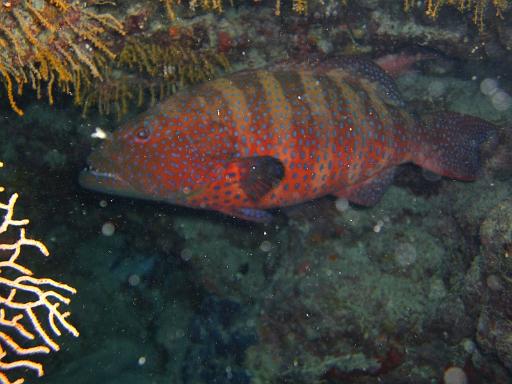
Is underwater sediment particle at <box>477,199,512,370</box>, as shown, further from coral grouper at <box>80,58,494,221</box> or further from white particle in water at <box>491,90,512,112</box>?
white particle in water at <box>491,90,512,112</box>

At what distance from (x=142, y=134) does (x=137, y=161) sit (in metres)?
0.30

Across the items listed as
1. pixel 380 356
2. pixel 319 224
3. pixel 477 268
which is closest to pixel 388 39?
pixel 319 224

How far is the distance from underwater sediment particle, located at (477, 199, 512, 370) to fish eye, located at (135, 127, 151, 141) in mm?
3958

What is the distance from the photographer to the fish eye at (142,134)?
174 inches

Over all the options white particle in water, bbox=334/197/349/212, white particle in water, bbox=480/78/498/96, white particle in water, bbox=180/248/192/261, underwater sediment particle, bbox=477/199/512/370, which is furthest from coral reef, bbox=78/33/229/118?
white particle in water, bbox=480/78/498/96

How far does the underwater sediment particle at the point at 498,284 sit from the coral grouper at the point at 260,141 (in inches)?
57.8

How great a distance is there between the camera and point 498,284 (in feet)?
15.1

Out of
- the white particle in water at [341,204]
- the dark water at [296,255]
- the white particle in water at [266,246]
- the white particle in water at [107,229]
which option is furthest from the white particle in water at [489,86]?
the white particle in water at [107,229]

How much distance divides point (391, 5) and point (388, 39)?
44cm

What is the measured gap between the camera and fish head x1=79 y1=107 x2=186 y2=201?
170 inches

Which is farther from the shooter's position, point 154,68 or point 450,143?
point 450,143

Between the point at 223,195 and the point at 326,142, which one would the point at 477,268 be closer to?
the point at 326,142

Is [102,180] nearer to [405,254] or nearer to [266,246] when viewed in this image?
[266,246]

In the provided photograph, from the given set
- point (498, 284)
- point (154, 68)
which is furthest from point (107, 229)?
point (498, 284)
